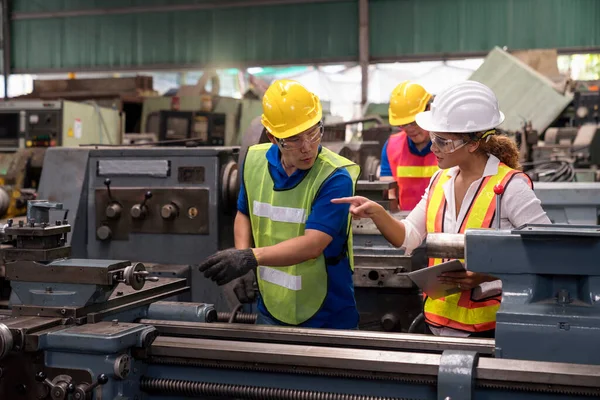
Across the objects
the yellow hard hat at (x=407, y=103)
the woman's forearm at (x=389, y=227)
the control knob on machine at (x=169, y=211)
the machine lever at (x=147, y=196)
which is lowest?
the woman's forearm at (x=389, y=227)

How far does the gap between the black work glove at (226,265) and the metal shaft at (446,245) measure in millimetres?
425

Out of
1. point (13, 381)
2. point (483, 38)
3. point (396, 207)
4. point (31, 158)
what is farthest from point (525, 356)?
point (483, 38)

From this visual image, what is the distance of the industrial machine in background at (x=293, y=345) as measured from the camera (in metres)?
1.23

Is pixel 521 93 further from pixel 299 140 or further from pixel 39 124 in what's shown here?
pixel 299 140

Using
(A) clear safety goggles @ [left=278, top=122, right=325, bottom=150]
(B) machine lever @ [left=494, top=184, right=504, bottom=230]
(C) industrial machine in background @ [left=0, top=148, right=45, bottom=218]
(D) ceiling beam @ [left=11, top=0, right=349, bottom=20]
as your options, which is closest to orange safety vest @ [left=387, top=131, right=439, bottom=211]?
(A) clear safety goggles @ [left=278, top=122, right=325, bottom=150]

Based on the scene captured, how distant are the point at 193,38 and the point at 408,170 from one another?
6331 mm

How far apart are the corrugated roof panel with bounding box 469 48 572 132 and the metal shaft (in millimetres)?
4686

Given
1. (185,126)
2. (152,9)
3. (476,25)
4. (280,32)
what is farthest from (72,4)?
(476,25)

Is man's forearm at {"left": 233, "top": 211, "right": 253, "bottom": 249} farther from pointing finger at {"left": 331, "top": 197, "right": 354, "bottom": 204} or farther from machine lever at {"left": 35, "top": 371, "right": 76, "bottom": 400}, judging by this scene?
machine lever at {"left": 35, "top": 371, "right": 76, "bottom": 400}

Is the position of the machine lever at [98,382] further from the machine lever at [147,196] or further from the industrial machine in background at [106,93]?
the industrial machine in background at [106,93]

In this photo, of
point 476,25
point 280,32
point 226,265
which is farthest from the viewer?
point 280,32

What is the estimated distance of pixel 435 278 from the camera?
1.54m

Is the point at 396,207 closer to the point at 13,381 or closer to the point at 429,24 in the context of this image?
the point at 13,381

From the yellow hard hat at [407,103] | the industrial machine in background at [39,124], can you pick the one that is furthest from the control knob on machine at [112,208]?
the industrial machine in background at [39,124]
